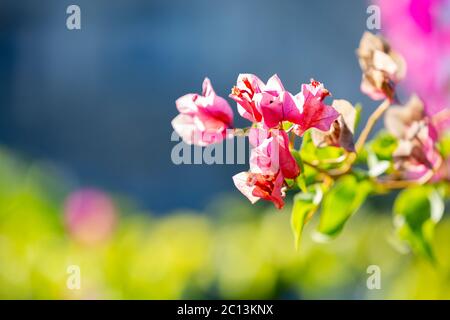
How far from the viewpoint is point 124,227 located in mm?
1438

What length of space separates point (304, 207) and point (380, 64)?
16 centimetres

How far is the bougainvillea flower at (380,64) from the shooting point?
0.61 metres

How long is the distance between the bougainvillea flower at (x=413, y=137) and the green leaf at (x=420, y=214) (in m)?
0.03

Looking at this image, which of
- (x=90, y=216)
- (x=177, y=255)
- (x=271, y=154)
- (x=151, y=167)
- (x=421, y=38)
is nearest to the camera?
(x=271, y=154)

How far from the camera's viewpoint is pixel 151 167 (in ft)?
6.51

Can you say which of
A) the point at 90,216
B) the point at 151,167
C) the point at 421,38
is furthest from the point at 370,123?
the point at 151,167

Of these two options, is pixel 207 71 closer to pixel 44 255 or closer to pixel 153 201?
pixel 153 201

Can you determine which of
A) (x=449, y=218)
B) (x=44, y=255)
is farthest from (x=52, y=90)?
(x=449, y=218)

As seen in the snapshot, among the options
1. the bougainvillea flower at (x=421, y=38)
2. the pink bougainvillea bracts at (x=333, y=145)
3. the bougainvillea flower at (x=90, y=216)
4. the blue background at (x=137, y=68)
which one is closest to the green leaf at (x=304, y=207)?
the pink bougainvillea bracts at (x=333, y=145)

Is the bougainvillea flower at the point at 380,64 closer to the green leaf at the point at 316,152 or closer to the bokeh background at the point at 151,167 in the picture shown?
the green leaf at the point at 316,152

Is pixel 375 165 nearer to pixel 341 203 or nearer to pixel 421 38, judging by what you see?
pixel 341 203

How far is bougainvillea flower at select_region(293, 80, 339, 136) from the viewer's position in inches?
19.1

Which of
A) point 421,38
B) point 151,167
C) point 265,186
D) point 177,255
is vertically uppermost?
point 421,38

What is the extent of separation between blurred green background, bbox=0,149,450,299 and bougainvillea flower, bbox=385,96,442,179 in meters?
0.68
